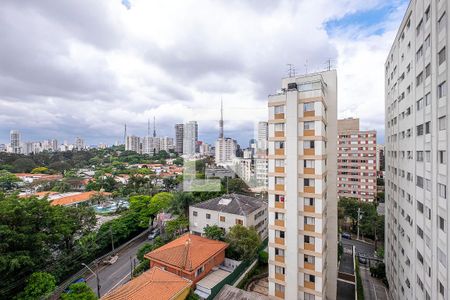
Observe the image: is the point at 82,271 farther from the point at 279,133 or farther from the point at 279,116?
the point at 279,116

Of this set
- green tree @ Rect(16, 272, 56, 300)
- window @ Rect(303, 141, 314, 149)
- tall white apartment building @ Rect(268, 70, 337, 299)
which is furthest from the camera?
window @ Rect(303, 141, 314, 149)

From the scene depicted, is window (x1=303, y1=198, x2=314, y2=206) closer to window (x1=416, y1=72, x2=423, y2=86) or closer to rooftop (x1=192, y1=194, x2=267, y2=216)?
window (x1=416, y1=72, x2=423, y2=86)

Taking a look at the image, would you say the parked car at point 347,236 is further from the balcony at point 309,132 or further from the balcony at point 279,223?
the balcony at point 309,132

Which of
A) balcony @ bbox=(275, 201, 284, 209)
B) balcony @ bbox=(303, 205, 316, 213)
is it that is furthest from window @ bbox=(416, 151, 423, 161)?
balcony @ bbox=(275, 201, 284, 209)

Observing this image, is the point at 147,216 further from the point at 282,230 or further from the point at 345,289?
the point at 345,289

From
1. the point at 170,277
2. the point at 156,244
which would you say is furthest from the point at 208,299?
the point at 156,244

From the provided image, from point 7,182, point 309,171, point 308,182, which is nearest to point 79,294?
point 308,182
